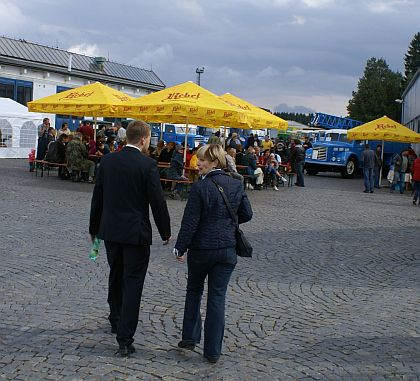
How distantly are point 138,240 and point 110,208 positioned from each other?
354 mm

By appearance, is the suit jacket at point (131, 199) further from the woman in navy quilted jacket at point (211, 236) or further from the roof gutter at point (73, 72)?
the roof gutter at point (73, 72)

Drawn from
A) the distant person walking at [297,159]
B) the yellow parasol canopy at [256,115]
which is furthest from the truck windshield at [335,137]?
the yellow parasol canopy at [256,115]

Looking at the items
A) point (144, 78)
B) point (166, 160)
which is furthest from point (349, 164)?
point (144, 78)

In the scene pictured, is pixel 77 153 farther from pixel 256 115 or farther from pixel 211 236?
pixel 211 236

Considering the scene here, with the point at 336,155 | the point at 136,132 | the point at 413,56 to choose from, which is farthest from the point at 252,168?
the point at 413,56

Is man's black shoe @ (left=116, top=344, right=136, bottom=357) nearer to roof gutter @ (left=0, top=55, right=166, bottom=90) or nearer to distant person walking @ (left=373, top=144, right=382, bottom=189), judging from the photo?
distant person walking @ (left=373, top=144, right=382, bottom=189)

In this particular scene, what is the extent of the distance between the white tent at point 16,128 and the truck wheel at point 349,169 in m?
15.2

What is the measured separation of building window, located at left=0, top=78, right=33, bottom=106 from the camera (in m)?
37.5

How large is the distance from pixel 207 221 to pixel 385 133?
22574mm

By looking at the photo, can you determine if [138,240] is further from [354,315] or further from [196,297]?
[354,315]

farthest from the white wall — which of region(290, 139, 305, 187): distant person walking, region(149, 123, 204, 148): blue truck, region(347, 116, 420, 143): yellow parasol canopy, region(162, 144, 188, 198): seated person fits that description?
region(162, 144, 188, 198): seated person

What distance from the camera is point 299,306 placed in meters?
6.80

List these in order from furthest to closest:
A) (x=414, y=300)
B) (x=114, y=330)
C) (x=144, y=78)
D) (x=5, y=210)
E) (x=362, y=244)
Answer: (x=144, y=78) < (x=5, y=210) < (x=362, y=244) < (x=414, y=300) < (x=114, y=330)

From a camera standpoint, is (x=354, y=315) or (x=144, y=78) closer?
(x=354, y=315)
